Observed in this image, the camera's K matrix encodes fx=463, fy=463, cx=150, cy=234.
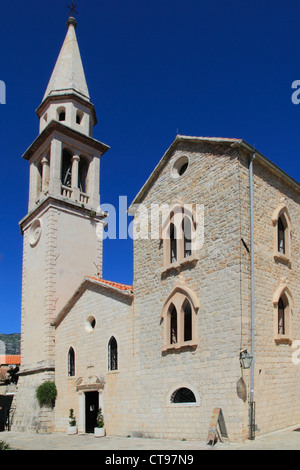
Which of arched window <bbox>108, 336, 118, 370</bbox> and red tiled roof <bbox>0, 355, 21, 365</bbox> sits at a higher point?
arched window <bbox>108, 336, 118, 370</bbox>

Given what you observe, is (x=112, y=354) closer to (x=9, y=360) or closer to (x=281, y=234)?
(x=281, y=234)

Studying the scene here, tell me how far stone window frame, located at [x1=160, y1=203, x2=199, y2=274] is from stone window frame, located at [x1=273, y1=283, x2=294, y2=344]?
2919mm

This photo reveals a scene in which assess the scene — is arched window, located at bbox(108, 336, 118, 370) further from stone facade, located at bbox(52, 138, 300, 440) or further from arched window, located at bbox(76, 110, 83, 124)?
arched window, located at bbox(76, 110, 83, 124)

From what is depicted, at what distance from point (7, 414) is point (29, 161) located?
49.1 feet

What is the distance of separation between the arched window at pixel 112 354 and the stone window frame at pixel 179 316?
3354 mm

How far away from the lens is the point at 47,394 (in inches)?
856

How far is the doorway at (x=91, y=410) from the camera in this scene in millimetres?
19469

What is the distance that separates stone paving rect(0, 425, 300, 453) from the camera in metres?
12.1

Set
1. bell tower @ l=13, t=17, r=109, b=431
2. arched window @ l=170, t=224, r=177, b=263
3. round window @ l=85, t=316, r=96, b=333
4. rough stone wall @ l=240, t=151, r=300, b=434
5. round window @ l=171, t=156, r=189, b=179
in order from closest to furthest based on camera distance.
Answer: rough stone wall @ l=240, t=151, r=300, b=434 → arched window @ l=170, t=224, r=177, b=263 → round window @ l=171, t=156, r=189, b=179 → round window @ l=85, t=316, r=96, b=333 → bell tower @ l=13, t=17, r=109, b=431

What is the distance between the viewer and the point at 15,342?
47.5 m

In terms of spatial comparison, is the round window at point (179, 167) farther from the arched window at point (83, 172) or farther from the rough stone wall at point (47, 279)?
the arched window at point (83, 172)

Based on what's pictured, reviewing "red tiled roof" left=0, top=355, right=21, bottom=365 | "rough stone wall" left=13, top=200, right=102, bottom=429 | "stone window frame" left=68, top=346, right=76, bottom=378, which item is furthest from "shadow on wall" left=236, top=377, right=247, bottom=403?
"red tiled roof" left=0, top=355, right=21, bottom=365

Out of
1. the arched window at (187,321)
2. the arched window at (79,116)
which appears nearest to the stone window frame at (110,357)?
the arched window at (187,321)
